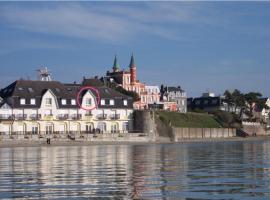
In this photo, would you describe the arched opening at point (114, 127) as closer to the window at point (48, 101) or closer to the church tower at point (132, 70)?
the window at point (48, 101)

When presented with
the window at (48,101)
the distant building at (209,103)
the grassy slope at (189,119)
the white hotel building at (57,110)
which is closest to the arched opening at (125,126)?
the white hotel building at (57,110)

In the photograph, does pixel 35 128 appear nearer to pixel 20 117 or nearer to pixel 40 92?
pixel 20 117

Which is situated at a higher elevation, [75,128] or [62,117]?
[62,117]

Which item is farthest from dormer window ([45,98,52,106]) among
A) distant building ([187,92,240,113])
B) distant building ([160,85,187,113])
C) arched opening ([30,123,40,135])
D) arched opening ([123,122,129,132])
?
distant building ([187,92,240,113])

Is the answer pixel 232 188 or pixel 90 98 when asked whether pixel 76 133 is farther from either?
pixel 232 188

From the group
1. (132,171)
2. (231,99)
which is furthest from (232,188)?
(231,99)

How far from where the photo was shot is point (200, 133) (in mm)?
123000

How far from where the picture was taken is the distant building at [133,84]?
14450cm

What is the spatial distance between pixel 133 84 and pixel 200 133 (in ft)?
95.0

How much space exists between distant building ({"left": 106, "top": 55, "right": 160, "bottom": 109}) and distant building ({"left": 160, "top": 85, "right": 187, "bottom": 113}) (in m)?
8.68

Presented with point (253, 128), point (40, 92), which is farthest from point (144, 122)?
point (253, 128)

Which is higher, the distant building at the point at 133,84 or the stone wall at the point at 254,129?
the distant building at the point at 133,84

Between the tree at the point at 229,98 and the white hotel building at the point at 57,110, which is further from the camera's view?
the tree at the point at 229,98

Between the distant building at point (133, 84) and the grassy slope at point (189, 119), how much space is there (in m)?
16.8
